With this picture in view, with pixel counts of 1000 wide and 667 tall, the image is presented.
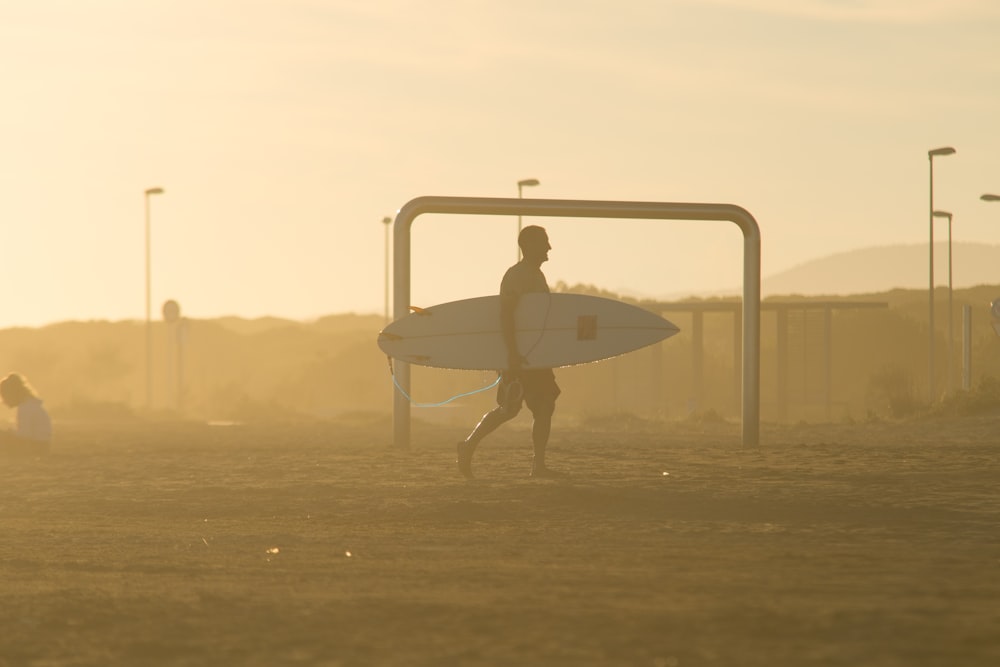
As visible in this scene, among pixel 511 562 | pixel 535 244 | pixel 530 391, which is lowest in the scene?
pixel 511 562

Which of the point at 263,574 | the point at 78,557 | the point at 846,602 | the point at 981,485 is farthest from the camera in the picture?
the point at 981,485

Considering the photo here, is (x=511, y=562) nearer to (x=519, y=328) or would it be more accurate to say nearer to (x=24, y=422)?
(x=519, y=328)

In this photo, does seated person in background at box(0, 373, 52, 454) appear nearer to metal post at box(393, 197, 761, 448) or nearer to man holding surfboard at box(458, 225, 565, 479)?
metal post at box(393, 197, 761, 448)

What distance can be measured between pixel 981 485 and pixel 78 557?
6.33m

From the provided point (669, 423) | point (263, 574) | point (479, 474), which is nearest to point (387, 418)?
point (669, 423)

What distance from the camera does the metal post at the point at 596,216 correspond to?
1384 centimetres

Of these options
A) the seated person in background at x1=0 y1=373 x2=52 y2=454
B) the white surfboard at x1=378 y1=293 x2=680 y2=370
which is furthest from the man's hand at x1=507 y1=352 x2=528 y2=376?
the seated person in background at x1=0 y1=373 x2=52 y2=454

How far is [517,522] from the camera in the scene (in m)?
8.51

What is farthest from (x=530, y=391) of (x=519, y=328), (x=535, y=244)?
(x=519, y=328)

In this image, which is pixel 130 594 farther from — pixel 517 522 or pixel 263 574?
pixel 517 522

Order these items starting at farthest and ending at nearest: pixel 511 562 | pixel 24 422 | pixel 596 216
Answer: pixel 24 422
pixel 596 216
pixel 511 562

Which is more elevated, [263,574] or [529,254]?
[529,254]

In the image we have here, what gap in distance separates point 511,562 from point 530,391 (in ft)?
12.3

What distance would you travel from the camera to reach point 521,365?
10.4 metres
